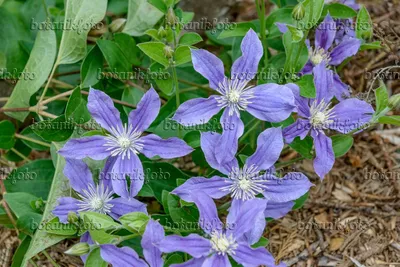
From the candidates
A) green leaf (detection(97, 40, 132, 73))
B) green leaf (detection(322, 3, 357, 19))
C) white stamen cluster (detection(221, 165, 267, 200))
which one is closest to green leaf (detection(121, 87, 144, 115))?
green leaf (detection(97, 40, 132, 73))

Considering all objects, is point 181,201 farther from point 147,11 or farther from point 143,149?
point 147,11

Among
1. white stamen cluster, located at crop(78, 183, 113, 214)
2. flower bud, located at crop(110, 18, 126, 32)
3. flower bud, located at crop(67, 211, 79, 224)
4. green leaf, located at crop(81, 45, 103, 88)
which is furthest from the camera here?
flower bud, located at crop(110, 18, 126, 32)

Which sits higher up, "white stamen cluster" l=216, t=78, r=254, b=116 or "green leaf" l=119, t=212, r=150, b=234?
"white stamen cluster" l=216, t=78, r=254, b=116

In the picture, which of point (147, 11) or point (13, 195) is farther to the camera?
point (147, 11)

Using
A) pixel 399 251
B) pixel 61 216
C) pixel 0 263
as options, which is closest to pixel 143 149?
pixel 61 216

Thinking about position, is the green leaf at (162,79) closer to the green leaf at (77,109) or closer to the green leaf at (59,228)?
the green leaf at (77,109)

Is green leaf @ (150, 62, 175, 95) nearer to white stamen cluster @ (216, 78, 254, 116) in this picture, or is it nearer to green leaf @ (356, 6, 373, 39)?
white stamen cluster @ (216, 78, 254, 116)
